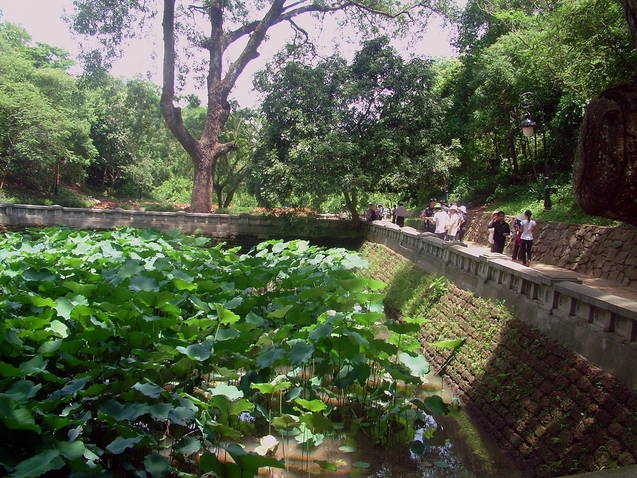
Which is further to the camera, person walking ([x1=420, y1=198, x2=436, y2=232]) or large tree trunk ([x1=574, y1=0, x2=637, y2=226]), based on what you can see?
person walking ([x1=420, y1=198, x2=436, y2=232])

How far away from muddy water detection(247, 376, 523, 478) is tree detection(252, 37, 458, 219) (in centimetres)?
1156

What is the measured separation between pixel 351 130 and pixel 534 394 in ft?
43.8

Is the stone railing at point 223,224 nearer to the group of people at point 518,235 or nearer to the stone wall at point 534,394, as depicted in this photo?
the group of people at point 518,235

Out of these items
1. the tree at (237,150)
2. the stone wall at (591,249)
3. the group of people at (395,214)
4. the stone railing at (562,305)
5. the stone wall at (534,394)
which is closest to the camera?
the stone wall at (534,394)

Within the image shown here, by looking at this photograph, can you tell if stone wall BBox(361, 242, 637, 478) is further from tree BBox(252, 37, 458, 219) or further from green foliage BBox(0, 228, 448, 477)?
tree BBox(252, 37, 458, 219)

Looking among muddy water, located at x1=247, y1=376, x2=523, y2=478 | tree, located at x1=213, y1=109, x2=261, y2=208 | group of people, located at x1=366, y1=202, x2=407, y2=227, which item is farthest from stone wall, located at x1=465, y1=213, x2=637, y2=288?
tree, located at x1=213, y1=109, x2=261, y2=208

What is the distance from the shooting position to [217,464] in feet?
11.3

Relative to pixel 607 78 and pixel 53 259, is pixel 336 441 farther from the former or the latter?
pixel 607 78

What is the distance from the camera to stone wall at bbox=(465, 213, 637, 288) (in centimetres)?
970

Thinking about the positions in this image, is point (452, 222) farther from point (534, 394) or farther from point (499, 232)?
point (534, 394)

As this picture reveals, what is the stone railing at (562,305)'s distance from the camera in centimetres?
527

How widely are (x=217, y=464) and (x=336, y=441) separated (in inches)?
103

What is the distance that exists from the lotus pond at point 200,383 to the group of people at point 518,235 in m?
4.40

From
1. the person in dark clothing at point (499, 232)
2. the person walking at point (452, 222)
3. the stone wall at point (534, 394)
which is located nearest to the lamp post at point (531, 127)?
the person in dark clothing at point (499, 232)
